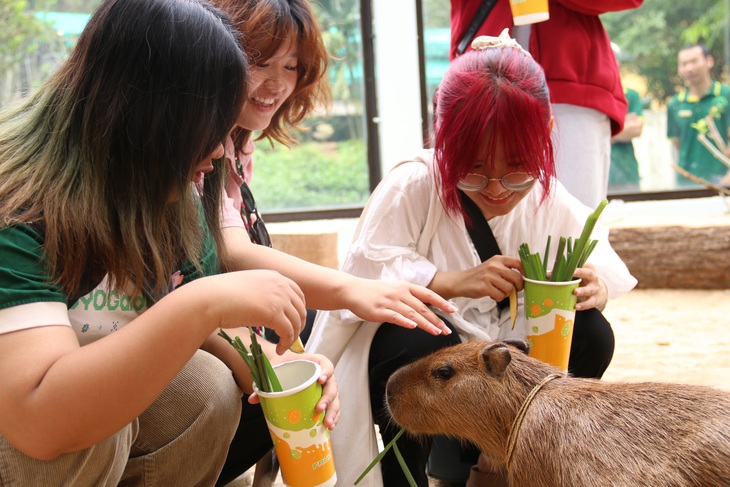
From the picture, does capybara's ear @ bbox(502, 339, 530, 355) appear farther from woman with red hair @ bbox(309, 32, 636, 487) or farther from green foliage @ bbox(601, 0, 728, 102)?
green foliage @ bbox(601, 0, 728, 102)

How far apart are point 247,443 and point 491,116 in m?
1.14

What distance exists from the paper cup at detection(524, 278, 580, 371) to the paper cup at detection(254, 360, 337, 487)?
597mm

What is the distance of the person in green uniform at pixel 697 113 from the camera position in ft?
23.0

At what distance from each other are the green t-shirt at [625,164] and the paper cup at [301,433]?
6181mm

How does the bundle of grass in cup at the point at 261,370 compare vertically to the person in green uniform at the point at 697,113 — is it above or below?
above

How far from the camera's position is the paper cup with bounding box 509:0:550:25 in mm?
2609

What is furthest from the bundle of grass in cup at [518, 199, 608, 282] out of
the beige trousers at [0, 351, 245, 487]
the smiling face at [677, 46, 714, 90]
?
the smiling face at [677, 46, 714, 90]

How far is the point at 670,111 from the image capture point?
713 cm

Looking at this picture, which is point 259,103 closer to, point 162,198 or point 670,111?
point 162,198

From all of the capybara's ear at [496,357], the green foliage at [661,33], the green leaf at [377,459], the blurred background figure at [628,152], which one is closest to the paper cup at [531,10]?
the capybara's ear at [496,357]

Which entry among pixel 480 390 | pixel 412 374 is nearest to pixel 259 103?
pixel 412 374

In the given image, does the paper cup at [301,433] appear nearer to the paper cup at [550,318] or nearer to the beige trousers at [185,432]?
the beige trousers at [185,432]

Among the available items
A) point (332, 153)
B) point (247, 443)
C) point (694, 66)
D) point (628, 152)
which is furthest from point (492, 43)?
point (694, 66)

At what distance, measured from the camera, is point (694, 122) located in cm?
709
